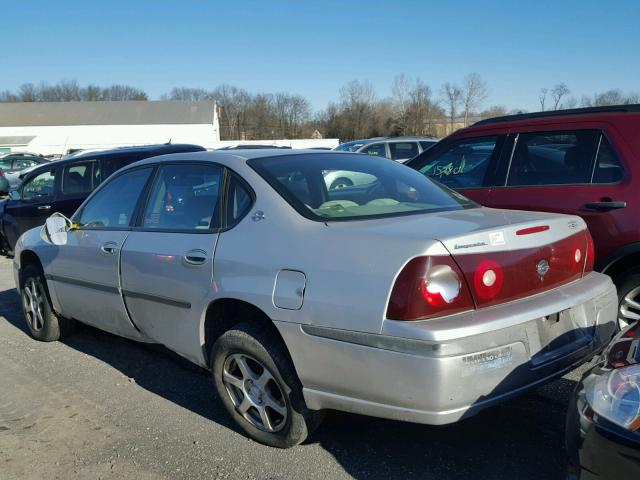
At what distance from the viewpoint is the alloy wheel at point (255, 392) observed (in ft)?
10.7

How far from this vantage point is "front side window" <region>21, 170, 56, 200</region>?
28.8ft

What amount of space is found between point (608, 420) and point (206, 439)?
2266 millimetres

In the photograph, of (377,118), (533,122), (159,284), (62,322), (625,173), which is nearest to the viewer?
(159,284)

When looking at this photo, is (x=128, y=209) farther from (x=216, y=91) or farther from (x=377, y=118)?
(x=216, y=91)

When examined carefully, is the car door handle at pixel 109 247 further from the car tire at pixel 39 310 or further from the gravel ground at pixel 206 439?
the car tire at pixel 39 310

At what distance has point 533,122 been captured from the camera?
16.1 feet

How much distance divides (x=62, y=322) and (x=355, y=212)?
3373 mm

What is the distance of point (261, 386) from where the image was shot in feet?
10.8

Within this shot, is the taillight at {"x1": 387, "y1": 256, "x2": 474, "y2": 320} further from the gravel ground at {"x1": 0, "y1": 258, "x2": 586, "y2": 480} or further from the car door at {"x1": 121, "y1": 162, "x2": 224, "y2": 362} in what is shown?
the car door at {"x1": 121, "y1": 162, "x2": 224, "y2": 362}

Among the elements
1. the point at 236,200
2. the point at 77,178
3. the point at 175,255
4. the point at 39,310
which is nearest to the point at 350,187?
the point at 236,200

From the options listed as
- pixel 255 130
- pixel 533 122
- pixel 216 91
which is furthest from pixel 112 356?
pixel 216 91

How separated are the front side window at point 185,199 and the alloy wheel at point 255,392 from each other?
839mm

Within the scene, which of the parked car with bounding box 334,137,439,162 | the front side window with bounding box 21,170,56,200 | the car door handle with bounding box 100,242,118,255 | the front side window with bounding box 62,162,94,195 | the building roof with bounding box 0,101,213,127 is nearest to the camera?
the car door handle with bounding box 100,242,118,255

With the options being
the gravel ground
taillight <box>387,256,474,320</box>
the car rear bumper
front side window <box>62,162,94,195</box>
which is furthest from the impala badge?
front side window <box>62,162,94,195</box>
